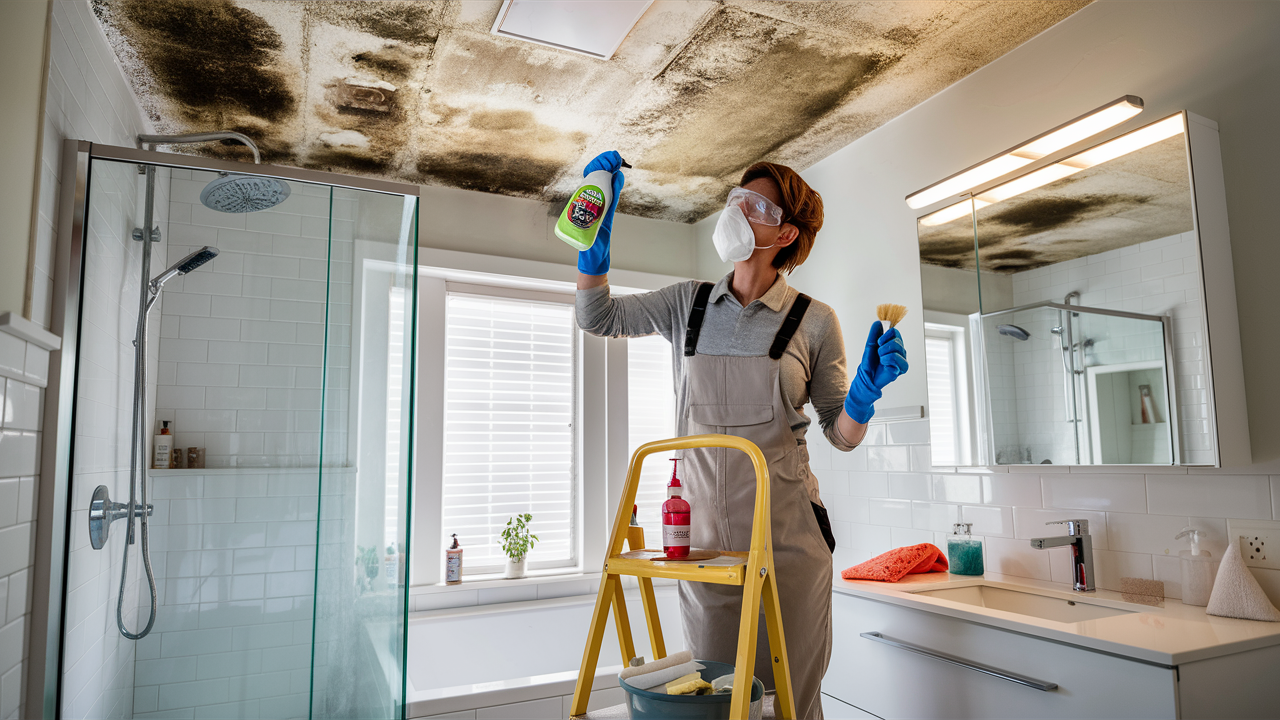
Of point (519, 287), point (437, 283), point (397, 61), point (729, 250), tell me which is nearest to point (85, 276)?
point (397, 61)

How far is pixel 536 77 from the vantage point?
2471mm

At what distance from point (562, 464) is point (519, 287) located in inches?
36.4

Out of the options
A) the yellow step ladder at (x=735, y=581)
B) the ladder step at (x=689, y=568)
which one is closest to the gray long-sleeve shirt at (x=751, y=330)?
the yellow step ladder at (x=735, y=581)

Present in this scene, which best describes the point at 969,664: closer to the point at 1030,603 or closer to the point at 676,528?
the point at 1030,603

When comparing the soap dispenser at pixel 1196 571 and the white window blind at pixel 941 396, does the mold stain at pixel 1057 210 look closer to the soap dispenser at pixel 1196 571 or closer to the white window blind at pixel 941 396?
the white window blind at pixel 941 396

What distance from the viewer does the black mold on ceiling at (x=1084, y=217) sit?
181cm

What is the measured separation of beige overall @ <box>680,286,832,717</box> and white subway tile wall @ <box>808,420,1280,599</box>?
0.91m

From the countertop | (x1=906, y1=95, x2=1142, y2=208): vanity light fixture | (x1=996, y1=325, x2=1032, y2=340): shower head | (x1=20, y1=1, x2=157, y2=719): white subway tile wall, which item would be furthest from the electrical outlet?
(x1=20, y1=1, x2=157, y2=719): white subway tile wall

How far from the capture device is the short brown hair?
175 cm

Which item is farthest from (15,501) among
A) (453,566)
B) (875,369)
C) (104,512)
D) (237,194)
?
(453,566)

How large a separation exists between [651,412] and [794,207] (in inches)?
94.1

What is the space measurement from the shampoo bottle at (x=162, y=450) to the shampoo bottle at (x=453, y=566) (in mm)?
1833

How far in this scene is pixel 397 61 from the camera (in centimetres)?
235

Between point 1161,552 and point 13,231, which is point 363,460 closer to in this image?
point 13,231
